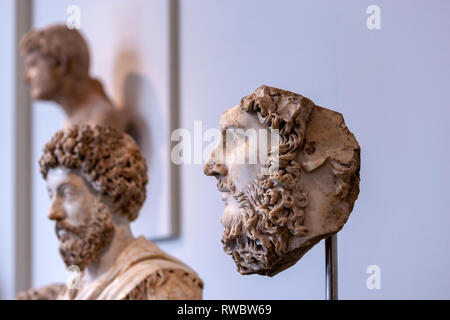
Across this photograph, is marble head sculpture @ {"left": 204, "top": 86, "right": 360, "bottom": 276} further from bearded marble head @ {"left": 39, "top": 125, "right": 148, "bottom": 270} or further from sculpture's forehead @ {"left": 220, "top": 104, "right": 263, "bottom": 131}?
bearded marble head @ {"left": 39, "top": 125, "right": 148, "bottom": 270}

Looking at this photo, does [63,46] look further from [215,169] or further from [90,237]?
[215,169]

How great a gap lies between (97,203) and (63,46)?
2.20 metres

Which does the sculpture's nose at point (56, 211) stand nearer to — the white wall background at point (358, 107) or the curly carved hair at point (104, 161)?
the curly carved hair at point (104, 161)

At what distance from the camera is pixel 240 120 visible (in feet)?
9.02

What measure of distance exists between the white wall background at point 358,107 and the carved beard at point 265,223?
0.92m

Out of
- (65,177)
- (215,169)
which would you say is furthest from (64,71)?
(215,169)

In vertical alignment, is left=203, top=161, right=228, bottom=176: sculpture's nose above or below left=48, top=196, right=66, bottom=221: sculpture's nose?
above

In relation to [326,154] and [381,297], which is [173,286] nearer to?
[381,297]

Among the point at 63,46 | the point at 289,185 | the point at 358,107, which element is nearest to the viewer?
the point at 289,185

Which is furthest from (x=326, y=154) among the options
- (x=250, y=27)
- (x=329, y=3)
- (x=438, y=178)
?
(x=250, y=27)

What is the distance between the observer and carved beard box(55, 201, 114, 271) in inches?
148

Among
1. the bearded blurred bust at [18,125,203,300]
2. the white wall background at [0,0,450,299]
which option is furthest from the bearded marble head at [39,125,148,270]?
the white wall background at [0,0,450,299]

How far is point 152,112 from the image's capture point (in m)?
5.38

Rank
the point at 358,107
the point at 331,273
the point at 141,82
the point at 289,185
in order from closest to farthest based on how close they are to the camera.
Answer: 1. the point at 289,185
2. the point at 331,273
3. the point at 358,107
4. the point at 141,82
